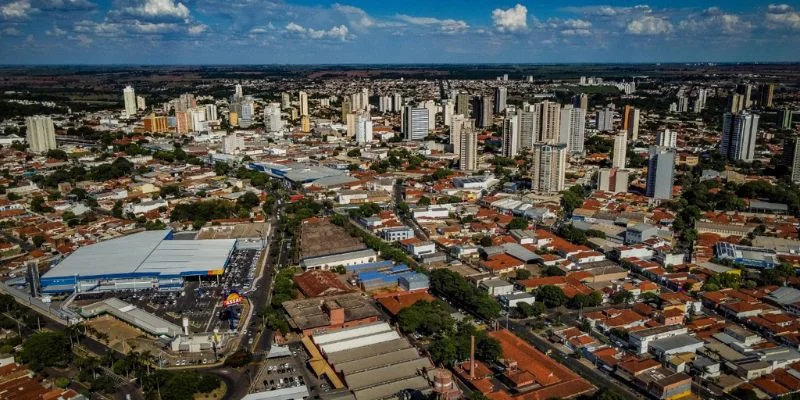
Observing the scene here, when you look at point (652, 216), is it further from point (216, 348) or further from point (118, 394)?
point (118, 394)

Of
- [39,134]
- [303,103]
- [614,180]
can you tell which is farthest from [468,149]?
[303,103]

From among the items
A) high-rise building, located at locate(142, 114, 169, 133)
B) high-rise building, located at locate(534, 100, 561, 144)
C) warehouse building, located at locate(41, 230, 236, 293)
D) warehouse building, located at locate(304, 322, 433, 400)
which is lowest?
warehouse building, located at locate(304, 322, 433, 400)

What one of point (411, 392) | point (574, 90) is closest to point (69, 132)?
point (411, 392)

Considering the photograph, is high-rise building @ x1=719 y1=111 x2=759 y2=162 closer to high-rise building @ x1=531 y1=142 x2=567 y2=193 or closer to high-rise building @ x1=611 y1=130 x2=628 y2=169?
high-rise building @ x1=611 y1=130 x2=628 y2=169

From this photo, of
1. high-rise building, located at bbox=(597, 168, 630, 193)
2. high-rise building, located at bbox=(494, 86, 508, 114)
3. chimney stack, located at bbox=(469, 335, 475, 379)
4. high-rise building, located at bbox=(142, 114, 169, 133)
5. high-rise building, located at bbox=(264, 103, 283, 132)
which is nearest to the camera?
chimney stack, located at bbox=(469, 335, 475, 379)

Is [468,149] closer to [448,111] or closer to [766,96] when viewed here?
[448,111]

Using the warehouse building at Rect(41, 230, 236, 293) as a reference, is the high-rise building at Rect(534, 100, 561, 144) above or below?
above

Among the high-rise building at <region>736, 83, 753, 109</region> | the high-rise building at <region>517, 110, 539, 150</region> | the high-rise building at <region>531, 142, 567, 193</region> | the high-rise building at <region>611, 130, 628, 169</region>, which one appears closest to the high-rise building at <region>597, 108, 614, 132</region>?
the high-rise building at <region>517, 110, 539, 150</region>
